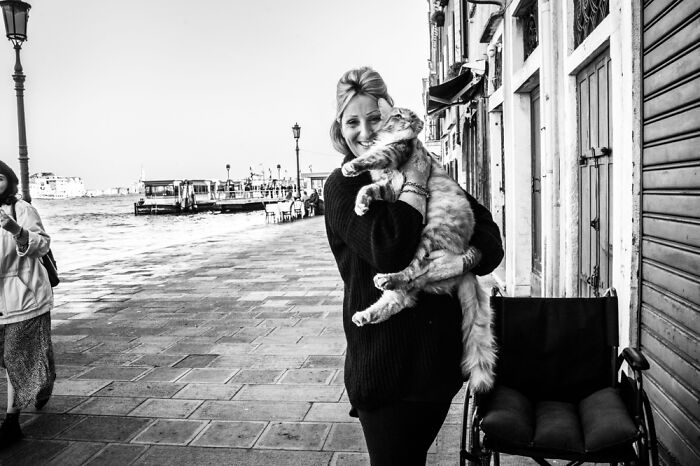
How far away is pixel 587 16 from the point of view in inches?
198

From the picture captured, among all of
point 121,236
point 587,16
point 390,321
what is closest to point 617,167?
point 587,16

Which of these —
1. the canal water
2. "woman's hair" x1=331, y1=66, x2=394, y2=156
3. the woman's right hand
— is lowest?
the canal water

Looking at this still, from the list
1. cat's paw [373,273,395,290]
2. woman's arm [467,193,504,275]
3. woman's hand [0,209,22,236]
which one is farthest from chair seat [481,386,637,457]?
woman's hand [0,209,22,236]

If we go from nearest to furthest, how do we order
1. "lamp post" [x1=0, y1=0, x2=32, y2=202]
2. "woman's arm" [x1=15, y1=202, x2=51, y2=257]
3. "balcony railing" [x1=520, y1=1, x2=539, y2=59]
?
"woman's arm" [x1=15, y1=202, x2=51, y2=257], "balcony railing" [x1=520, y1=1, x2=539, y2=59], "lamp post" [x1=0, y1=0, x2=32, y2=202]

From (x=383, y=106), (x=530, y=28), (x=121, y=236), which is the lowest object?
(x=121, y=236)

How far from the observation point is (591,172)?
5.09m

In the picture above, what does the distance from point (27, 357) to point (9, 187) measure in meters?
1.13

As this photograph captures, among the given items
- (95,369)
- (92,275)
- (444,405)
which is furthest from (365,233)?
(92,275)

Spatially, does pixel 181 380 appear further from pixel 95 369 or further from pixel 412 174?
pixel 412 174

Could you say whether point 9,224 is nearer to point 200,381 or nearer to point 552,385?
point 200,381

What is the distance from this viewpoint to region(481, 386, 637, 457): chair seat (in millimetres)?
2141

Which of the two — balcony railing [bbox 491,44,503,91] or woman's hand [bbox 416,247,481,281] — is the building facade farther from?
woman's hand [bbox 416,247,481,281]

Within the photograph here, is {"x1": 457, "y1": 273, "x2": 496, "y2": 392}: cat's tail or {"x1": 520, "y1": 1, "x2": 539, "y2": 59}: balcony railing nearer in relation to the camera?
{"x1": 457, "y1": 273, "x2": 496, "y2": 392}: cat's tail

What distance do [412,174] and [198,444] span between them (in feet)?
8.50
